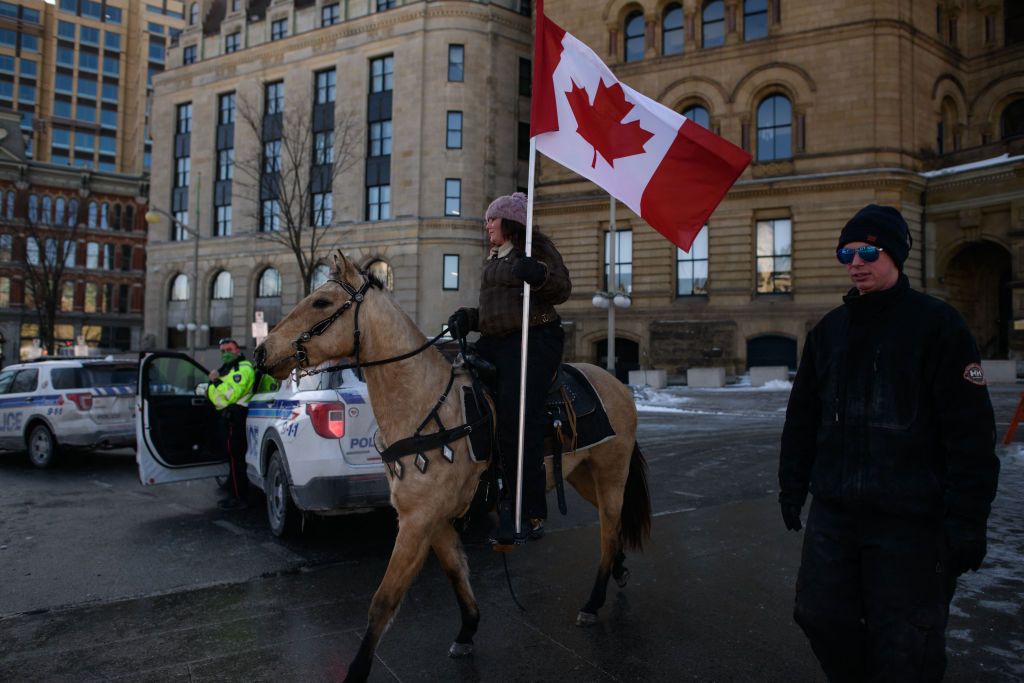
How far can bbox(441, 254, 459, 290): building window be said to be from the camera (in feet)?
136

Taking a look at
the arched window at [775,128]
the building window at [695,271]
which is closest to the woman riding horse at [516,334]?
the building window at [695,271]

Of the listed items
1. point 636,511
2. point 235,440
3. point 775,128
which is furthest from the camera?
point 775,128

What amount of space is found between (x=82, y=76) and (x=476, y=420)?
373 ft

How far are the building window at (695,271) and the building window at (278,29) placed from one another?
29.9 metres

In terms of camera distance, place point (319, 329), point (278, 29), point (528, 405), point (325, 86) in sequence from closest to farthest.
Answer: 1. point (319, 329)
2. point (528, 405)
3. point (325, 86)
4. point (278, 29)

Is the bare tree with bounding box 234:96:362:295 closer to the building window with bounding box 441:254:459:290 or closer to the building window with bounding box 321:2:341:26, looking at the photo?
the building window with bounding box 321:2:341:26

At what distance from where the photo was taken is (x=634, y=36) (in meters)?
37.7

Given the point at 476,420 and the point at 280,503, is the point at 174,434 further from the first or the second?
the point at 476,420

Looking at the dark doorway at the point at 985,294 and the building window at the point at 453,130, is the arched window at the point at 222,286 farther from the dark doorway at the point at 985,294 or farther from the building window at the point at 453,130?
the dark doorway at the point at 985,294

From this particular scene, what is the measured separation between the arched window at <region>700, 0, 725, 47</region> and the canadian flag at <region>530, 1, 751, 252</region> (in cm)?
3415

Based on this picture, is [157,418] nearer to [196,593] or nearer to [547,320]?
[196,593]

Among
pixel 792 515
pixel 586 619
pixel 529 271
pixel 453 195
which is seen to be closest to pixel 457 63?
pixel 453 195

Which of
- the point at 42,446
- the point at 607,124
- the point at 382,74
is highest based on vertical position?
the point at 382,74

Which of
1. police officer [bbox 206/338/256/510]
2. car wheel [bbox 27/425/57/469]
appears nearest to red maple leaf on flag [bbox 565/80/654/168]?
police officer [bbox 206/338/256/510]
